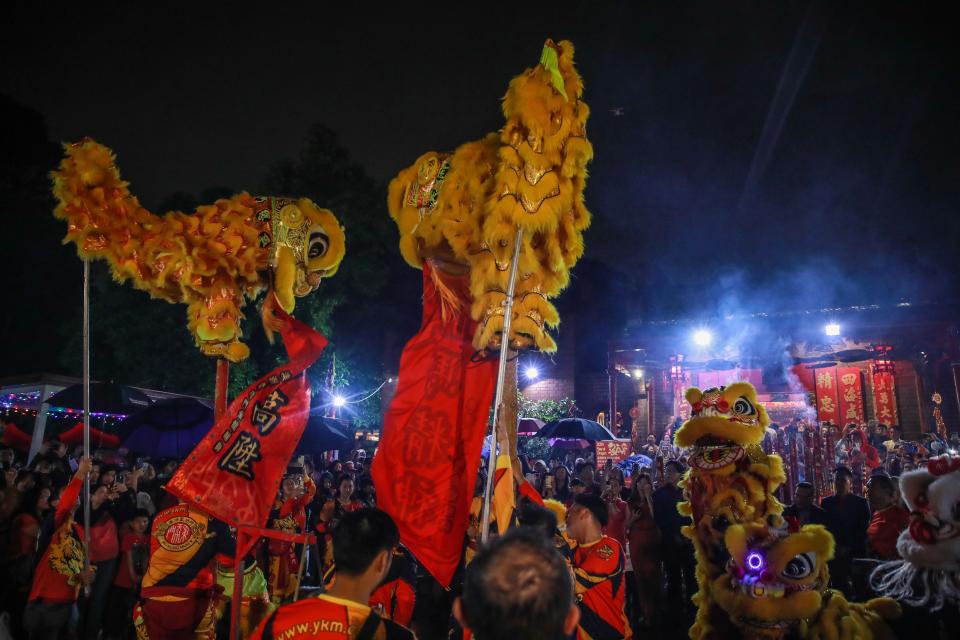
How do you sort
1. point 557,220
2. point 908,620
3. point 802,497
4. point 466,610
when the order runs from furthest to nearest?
point 802,497 → point 908,620 → point 557,220 → point 466,610

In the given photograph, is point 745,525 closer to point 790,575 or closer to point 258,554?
point 790,575

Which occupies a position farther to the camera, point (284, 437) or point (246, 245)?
point (246, 245)

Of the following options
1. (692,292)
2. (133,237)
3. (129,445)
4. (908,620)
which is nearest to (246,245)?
(133,237)

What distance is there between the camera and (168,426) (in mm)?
9742

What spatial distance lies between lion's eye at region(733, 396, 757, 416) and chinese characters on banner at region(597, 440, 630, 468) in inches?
578

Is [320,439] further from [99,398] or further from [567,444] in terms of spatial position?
[567,444]

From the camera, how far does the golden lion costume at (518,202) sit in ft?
11.7

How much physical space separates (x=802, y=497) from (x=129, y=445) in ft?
34.3

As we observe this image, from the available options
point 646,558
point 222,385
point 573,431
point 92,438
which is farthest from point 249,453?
point 92,438

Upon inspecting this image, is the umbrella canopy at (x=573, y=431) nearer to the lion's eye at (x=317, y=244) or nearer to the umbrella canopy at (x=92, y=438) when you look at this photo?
the lion's eye at (x=317, y=244)

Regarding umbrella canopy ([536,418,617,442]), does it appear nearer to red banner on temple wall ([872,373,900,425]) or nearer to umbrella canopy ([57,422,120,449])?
umbrella canopy ([57,422,120,449])

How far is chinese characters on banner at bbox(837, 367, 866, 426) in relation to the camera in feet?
65.8

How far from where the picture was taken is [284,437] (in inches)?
165

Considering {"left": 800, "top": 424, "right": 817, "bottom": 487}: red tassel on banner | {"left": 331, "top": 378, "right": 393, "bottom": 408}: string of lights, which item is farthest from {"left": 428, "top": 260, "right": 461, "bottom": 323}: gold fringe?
{"left": 331, "top": 378, "right": 393, "bottom": 408}: string of lights
